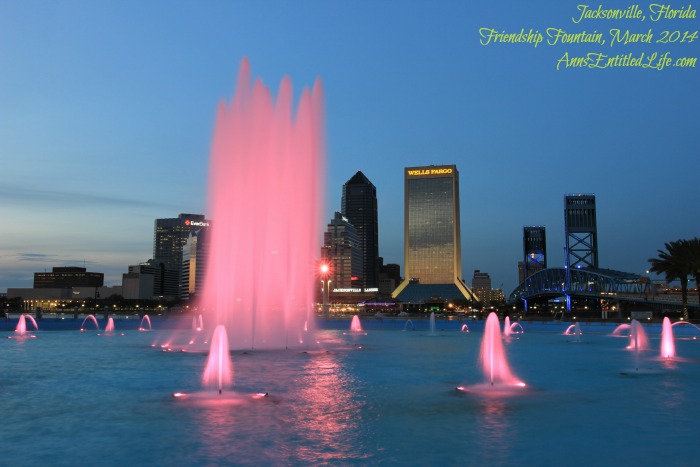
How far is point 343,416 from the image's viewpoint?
1566 cm

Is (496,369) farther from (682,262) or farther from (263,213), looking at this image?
(682,262)

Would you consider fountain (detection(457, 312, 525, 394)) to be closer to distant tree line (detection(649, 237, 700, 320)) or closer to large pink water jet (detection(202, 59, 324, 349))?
large pink water jet (detection(202, 59, 324, 349))

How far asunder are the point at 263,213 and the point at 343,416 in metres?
21.1

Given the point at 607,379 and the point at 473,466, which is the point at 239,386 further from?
the point at 607,379

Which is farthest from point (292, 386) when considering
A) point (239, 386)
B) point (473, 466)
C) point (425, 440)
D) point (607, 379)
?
point (607, 379)

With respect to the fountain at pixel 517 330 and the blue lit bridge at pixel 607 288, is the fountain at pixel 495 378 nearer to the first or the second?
the fountain at pixel 517 330

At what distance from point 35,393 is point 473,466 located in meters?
14.7

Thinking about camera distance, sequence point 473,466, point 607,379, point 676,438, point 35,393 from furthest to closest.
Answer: point 607,379 < point 35,393 < point 676,438 < point 473,466

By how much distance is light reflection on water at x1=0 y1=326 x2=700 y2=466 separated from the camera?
11852 mm

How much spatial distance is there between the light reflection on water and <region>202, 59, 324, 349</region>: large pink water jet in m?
8.58

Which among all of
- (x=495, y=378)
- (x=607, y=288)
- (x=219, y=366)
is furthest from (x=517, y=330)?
(x=607, y=288)

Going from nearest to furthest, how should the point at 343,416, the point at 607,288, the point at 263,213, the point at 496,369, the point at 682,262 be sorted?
the point at 343,416 → the point at 496,369 → the point at 263,213 → the point at 682,262 → the point at 607,288

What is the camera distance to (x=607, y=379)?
23.0 m

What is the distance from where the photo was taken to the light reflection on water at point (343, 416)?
11852mm
